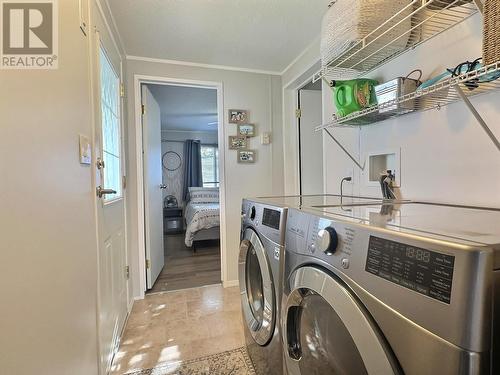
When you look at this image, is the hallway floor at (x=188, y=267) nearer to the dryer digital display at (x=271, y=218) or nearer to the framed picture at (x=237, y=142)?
the framed picture at (x=237, y=142)

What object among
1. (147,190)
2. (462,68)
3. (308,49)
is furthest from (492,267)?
(147,190)

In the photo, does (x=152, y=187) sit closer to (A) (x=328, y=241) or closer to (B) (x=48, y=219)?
(B) (x=48, y=219)

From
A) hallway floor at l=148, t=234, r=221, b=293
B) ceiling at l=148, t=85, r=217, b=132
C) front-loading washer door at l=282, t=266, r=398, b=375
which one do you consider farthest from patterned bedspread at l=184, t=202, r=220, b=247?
front-loading washer door at l=282, t=266, r=398, b=375

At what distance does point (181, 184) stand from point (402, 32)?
18.7 ft

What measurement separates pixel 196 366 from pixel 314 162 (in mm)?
2169

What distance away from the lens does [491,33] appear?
0.75 m

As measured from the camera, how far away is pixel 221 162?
8.95 ft

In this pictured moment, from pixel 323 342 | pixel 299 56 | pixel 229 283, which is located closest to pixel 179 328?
pixel 229 283

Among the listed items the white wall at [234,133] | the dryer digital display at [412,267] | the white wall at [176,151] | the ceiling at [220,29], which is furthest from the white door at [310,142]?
the white wall at [176,151]

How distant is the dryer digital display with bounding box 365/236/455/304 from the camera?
43cm

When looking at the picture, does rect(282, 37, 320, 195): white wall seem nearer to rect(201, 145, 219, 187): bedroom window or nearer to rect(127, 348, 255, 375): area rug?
rect(127, 348, 255, 375): area rug

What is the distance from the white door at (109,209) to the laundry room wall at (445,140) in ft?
5.10

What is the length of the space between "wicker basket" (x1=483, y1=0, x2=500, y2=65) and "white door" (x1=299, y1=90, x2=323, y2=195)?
212cm

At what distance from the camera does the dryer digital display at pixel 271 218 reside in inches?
41.4
